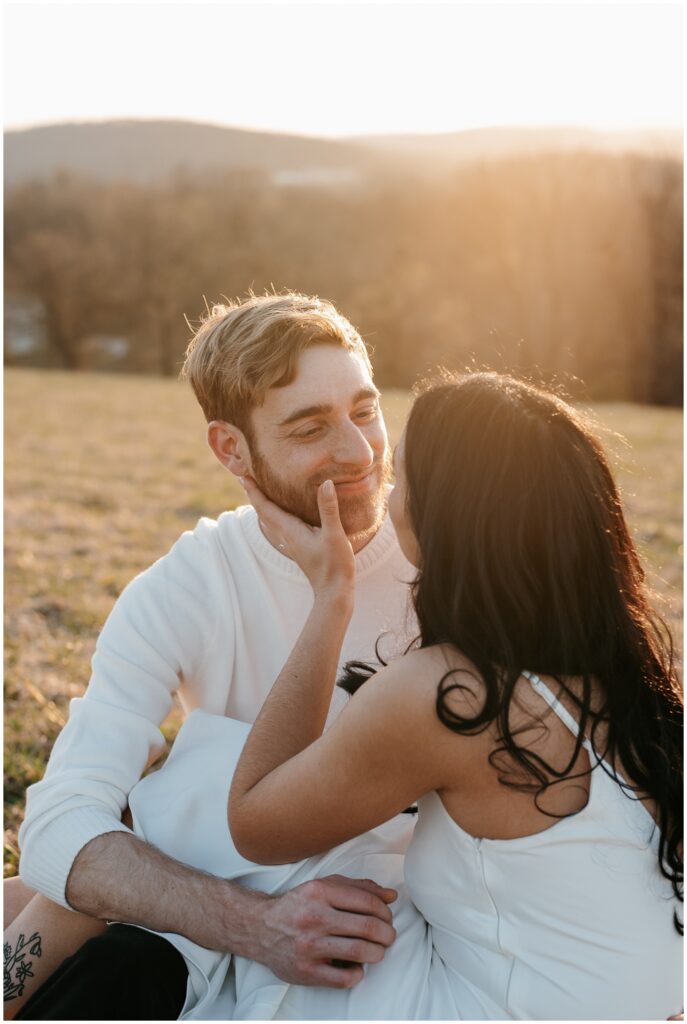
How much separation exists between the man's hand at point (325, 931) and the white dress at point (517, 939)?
0.05m

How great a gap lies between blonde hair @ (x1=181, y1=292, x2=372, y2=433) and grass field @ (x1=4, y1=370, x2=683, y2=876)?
75 centimetres

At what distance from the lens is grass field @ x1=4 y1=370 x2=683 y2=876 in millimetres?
5441

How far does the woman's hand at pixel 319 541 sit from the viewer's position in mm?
2904

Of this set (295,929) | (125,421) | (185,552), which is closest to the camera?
(295,929)

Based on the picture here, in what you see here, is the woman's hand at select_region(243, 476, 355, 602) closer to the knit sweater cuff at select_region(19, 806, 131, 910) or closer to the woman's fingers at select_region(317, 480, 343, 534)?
the woman's fingers at select_region(317, 480, 343, 534)

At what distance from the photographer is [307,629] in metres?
2.75

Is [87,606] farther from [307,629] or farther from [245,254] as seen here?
[245,254]

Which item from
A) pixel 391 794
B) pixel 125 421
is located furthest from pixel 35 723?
pixel 125 421

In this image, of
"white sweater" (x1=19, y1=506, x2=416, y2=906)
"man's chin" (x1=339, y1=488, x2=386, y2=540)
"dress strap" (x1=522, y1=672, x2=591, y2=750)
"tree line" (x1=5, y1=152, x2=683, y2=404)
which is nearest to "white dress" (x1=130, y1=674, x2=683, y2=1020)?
"dress strap" (x1=522, y1=672, x2=591, y2=750)

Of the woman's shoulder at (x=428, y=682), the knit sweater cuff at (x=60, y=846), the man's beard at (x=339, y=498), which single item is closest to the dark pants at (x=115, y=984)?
the knit sweater cuff at (x=60, y=846)

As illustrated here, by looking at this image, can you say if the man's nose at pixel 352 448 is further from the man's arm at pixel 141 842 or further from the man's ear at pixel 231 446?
the man's arm at pixel 141 842

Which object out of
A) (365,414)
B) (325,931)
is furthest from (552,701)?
(365,414)

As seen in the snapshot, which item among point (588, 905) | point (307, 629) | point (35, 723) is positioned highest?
point (307, 629)

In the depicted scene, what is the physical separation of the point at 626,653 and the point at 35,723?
364 cm
